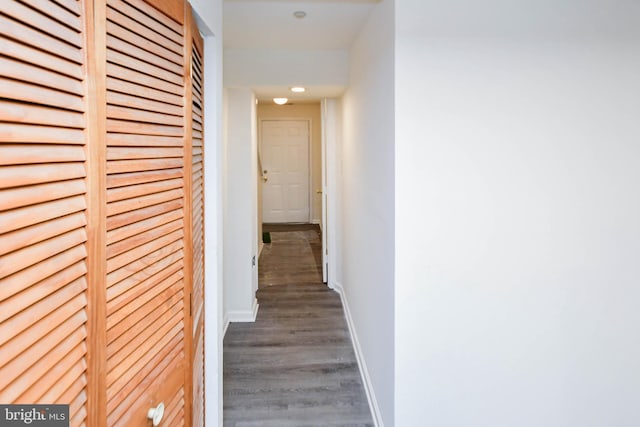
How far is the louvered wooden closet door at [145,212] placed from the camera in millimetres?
859

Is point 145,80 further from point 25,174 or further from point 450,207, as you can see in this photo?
point 450,207

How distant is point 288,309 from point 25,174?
3.29 metres

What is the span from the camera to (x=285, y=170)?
7727 mm

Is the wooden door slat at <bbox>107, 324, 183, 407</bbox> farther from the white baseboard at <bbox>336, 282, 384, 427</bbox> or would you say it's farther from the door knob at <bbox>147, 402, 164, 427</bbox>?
the white baseboard at <bbox>336, 282, 384, 427</bbox>

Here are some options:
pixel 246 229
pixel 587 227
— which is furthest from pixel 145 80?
pixel 246 229

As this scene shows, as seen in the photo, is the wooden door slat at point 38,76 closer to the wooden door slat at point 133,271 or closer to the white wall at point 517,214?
the wooden door slat at point 133,271

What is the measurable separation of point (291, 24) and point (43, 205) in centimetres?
233

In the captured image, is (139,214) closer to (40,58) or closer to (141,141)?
(141,141)

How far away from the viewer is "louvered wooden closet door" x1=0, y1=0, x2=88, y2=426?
1.81 ft

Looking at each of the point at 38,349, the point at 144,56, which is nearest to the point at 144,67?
the point at 144,56

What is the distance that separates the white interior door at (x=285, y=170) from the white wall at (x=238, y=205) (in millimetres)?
4052

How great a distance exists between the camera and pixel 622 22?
5.70ft

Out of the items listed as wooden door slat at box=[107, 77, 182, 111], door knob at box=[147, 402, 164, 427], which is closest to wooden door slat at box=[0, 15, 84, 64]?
wooden door slat at box=[107, 77, 182, 111]

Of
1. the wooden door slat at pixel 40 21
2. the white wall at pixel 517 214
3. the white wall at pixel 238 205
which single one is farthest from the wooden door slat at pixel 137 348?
the white wall at pixel 238 205
